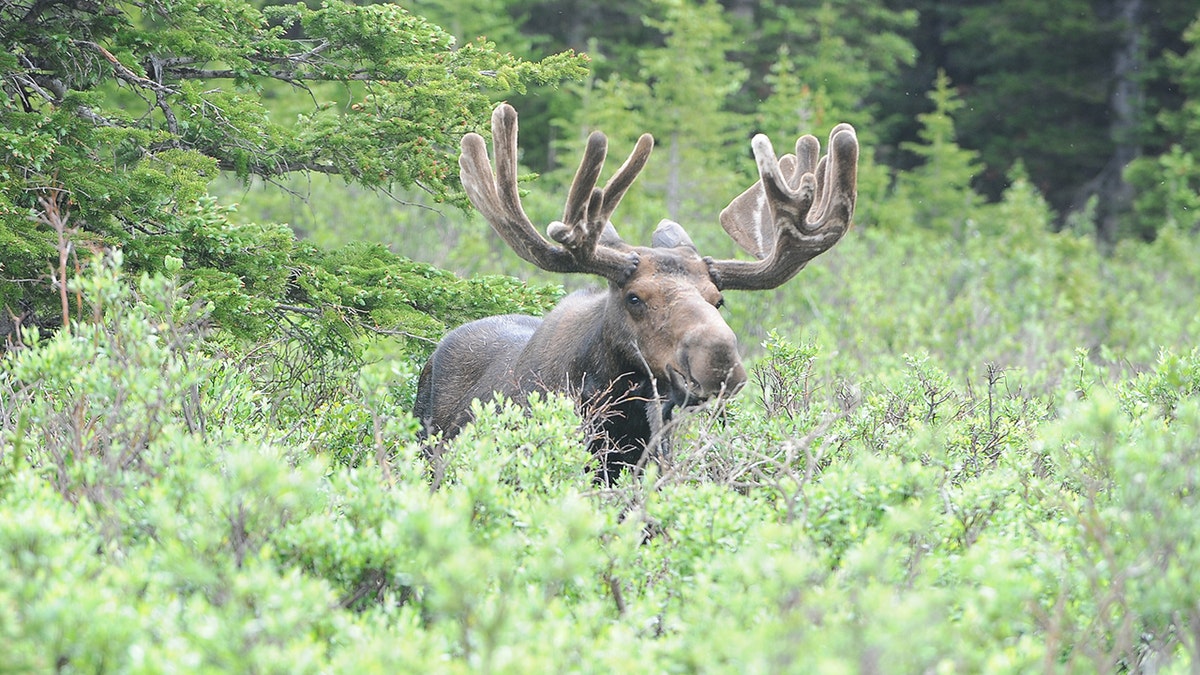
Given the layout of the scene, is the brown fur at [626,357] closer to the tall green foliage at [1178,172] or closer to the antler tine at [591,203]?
the antler tine at [591,203]

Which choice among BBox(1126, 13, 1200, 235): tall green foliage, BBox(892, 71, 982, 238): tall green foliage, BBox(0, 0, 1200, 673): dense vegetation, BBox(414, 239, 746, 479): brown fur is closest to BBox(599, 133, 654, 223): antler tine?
BBox(414, 239, 746, 479): brown fur

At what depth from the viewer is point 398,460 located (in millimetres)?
4363

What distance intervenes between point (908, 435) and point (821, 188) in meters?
1.71

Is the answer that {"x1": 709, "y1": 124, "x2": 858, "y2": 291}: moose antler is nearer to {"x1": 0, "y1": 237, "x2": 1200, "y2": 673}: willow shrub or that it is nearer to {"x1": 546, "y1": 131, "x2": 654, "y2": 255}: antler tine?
{"x1": 546, "y1": 131, "x2": 654, "y2": 255}: antler tine

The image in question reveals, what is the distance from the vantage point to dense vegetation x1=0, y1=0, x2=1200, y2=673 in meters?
2.79

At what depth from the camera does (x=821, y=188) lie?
630 cm

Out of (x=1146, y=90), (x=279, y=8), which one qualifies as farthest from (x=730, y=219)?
(x=1146, y=90)

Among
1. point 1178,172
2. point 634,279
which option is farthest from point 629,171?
point 1178,172

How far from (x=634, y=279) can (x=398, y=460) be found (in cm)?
176

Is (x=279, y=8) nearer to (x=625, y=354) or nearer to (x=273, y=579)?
(x=625, y=354)

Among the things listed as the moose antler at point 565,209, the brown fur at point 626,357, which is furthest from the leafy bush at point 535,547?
the moose antler at point 565,209

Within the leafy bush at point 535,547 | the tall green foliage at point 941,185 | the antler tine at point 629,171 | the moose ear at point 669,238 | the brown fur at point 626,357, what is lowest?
the tall green foliage at point 941,185

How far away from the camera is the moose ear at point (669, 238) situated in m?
6.10

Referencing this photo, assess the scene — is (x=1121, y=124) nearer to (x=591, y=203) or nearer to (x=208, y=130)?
(x=591, y=203)
